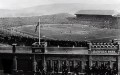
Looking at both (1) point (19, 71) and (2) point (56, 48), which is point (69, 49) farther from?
(1) point (19, 71)

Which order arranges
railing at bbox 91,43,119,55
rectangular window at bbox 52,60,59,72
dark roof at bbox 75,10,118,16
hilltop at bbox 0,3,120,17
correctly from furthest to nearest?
rectangular window at bbox 52,60,59,72 < railing at bbox 91,43,119,55 < dark roof at bbox 75,10,118,16 < hilltop at bbox 0,3,120,17

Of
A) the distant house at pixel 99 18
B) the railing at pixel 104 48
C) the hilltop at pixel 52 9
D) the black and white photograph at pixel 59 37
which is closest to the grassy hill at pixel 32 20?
the black and white photograph at pixel 59 37

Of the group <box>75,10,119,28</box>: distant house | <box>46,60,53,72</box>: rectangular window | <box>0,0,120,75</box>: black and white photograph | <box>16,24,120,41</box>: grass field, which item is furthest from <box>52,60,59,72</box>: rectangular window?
<box>75,10,119,28</box>: distant house

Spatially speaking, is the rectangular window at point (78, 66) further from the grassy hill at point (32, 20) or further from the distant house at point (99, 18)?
the grassy hill at point (32, 20)

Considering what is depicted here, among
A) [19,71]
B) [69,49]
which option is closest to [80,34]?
[69,49]

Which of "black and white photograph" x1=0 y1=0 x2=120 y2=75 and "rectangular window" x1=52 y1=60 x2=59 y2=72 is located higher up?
"black and white photograph" x1=0 y1=0 x2=120 y2=75

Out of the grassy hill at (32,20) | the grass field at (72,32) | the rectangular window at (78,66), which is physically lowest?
the rectangular window at (78,66)

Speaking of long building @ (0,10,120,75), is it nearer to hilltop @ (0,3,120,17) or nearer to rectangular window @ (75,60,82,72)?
rectangular window @ (75,60,82,72)
